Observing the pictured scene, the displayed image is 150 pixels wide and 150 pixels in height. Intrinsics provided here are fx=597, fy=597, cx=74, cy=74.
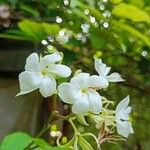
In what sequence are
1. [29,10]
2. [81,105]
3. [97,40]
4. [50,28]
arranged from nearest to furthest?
[81,105]
[50,28]
[97,40]
[29,10]

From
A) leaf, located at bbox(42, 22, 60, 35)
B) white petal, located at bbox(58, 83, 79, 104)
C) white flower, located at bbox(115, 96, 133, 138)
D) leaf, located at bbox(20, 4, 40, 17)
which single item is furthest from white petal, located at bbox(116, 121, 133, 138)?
leaf, located at bbox(20, 4, 40, 17)

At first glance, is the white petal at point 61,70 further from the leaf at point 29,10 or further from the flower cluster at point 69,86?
the leaf at point 29,10

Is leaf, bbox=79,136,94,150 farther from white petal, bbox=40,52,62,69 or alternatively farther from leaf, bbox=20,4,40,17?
leaf, bbox=20,4,40,17

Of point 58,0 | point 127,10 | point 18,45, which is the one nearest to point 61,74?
point 127,10

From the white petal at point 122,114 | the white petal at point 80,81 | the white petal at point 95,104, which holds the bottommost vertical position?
the white petal at point 122,114

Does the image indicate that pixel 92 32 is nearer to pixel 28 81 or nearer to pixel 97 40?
pixel 97 40

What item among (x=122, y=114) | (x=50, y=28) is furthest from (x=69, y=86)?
(x=50, y=28)

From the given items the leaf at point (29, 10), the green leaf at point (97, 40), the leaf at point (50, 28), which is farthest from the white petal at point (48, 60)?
the leaf at point (29, 10)
